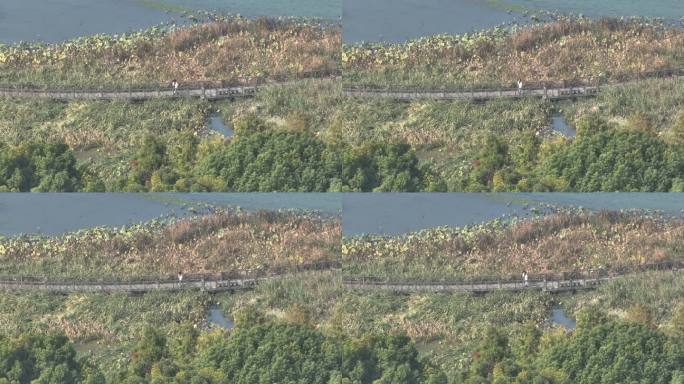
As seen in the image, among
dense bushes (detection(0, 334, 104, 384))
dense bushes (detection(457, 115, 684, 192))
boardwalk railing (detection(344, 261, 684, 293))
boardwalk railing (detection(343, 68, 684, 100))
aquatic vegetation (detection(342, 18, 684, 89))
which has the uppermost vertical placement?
aquatic vegetation (detection(342, 18, 684, 89))

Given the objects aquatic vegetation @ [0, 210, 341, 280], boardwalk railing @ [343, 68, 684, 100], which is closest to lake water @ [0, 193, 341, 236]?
aquatic vegetation @ [0, 210, 341, 280]

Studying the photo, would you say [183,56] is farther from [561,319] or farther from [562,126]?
[561,319]

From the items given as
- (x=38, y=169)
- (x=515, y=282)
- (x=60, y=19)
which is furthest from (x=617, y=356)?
(x=60, y=19)

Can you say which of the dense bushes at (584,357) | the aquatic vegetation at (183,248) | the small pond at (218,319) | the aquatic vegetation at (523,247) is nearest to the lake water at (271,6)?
the aquatic vegetation at (183,248)

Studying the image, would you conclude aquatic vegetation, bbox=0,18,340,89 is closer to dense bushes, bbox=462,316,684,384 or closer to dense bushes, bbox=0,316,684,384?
dense bushes, bbox=0,316,684,384

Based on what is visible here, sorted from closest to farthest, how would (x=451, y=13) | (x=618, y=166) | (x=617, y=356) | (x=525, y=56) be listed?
(x=617, y=356) → (x=618, y=166) → (x=525, y=56) → (x=451, y=13)
